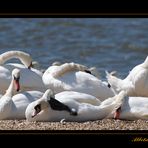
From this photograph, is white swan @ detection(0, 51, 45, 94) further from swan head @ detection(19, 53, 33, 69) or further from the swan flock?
swan head @ detection(19, 53, 33, 69)

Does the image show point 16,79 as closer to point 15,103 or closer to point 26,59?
point 15,103

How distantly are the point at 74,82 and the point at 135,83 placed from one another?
66 centimetres

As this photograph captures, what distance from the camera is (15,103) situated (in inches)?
317

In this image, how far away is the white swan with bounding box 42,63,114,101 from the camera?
8680 mm

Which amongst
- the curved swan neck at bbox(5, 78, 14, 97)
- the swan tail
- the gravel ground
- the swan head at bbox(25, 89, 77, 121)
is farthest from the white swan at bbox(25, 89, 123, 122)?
the swan tail

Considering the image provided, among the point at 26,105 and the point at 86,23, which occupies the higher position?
the point at 86,23

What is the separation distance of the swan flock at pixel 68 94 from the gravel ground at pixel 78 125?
135mm

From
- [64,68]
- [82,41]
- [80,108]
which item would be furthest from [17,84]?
[82,41]

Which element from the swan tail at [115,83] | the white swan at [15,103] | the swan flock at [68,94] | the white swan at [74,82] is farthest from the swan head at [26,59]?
the white swan at [15,103]
